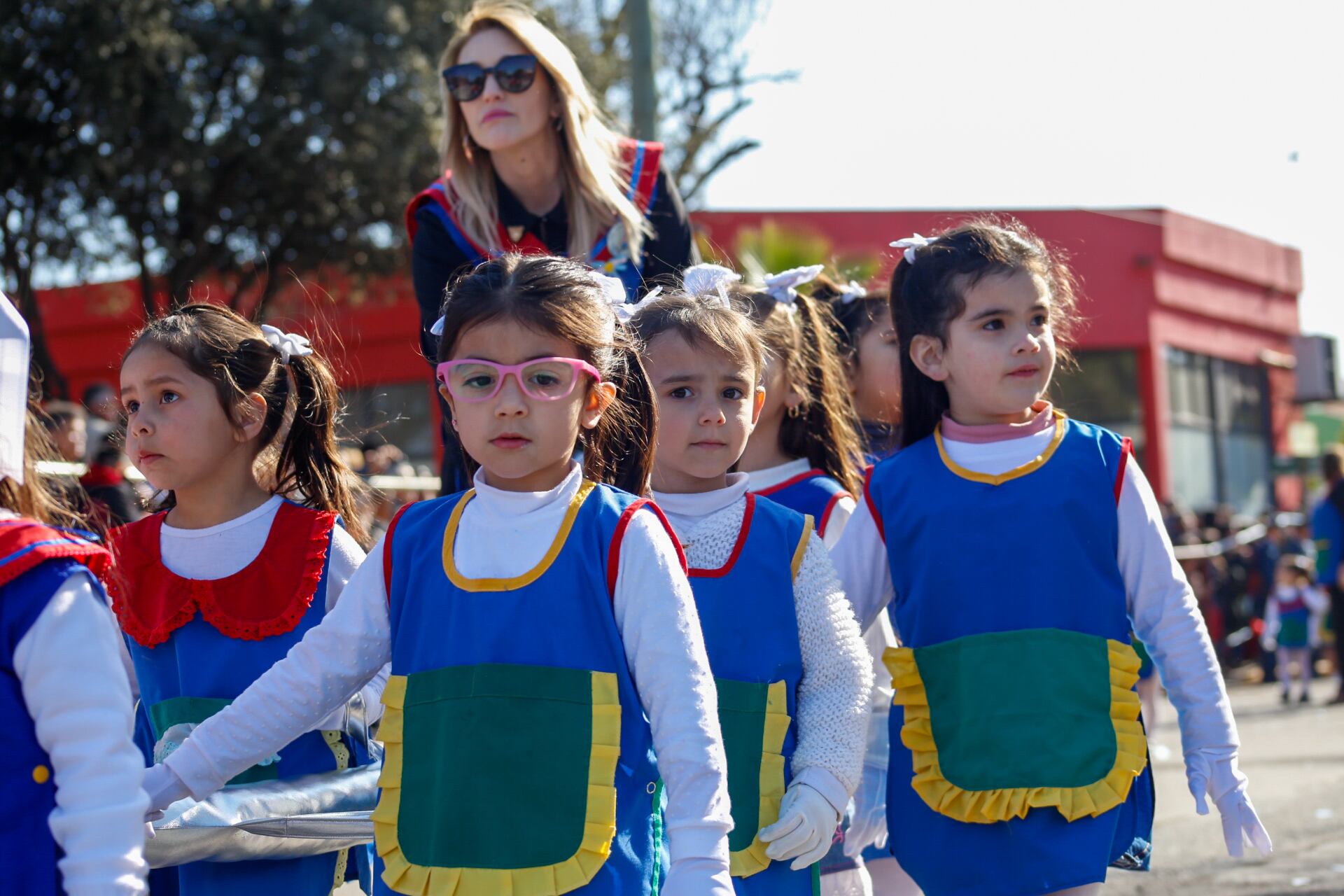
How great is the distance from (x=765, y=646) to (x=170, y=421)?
136 centimetres

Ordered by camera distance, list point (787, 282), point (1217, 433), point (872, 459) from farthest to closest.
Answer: point (1217, 433), point (872, 459), point (787, 282)

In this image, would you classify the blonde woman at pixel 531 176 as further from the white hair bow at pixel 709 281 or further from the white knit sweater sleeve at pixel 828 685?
the white knit sweater sleeve at pixel 828 685

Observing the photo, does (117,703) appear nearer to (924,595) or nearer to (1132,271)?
(924,595)

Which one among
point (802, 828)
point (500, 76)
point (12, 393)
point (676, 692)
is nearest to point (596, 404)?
point (676, 692)

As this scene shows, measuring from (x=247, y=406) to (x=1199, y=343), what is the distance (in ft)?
76.0

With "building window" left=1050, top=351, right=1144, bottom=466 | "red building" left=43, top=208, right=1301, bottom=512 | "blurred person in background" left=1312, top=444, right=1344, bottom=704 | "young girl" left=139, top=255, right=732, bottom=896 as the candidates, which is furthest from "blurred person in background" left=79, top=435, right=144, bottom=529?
"building window" left=1050, top=351, right=1144, bottom=466

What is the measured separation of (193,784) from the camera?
2.45 meters

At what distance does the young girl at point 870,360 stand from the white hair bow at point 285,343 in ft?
5.65

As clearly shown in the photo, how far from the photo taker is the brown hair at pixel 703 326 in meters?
3.20

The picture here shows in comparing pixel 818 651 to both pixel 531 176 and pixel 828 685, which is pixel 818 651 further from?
pixel 531 176

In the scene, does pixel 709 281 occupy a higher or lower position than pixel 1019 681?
higher

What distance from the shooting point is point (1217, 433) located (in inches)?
999

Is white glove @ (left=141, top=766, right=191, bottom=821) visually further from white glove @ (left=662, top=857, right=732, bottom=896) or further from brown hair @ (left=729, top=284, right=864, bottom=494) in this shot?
brown hair @ (left=729, top=284, right=864, bottom=494)

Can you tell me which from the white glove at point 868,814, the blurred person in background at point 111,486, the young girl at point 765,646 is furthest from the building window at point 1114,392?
the young girl at point 765,646
